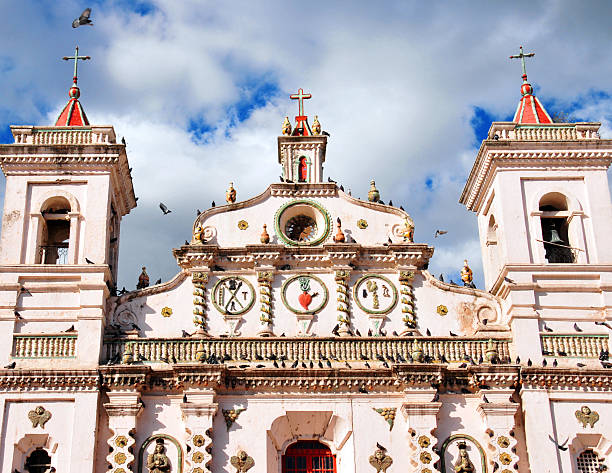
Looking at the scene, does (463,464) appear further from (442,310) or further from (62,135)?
(62,135)

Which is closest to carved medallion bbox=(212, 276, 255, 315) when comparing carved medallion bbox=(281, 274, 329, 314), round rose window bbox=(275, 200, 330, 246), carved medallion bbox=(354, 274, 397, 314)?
carved medallion bbox=(281, 274, 329, 314)

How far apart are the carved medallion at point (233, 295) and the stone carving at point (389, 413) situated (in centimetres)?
411

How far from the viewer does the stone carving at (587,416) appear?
22.7m

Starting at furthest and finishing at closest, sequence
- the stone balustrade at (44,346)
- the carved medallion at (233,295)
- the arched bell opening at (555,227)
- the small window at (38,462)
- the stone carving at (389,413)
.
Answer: the arched bell opening at (555,227) → the carved medallion at (233,295) → the stone balustrade at (44,346) → the stone carving at (389,413) → the small window at (38,462)

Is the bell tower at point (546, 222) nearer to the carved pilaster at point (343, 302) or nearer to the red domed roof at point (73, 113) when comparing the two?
the carved pilaster at point (343, 302)

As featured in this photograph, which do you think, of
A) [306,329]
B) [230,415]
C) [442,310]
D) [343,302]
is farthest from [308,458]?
[442,310]

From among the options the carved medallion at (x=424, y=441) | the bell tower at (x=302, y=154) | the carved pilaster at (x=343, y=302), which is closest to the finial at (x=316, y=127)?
the bell tower at (x=302, y=154)

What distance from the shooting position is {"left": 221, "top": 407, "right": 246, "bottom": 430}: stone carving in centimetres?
2280

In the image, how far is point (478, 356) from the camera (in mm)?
23703

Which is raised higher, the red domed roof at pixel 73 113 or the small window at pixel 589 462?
the red domed roof at pixel 73 113

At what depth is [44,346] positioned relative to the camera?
76.5 ft

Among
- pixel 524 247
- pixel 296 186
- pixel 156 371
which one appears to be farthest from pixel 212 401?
pixel 524 247

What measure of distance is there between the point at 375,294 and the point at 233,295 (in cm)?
346

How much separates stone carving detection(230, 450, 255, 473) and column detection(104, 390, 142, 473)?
225 centimetres
